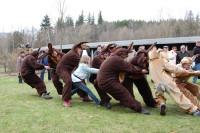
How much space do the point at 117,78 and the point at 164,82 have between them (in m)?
1.24

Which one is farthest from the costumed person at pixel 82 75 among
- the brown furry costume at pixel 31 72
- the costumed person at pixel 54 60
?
the brown furry costume at pixel 31 72

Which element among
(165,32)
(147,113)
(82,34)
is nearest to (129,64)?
(147,113)

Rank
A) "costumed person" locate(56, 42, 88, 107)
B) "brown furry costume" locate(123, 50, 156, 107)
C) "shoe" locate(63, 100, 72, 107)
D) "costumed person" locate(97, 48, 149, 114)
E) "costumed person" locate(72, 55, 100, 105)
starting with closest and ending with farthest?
"costumed person" locate(97, 48, 149, 114)
"brown furry costume" locate(123, 50, 156, 107)
"shoe" locate(63, 100, 72, 107)
"costumed person" locate(72, 55, 100, 105)
"costumed person" locate(56, 42, 88, 107)

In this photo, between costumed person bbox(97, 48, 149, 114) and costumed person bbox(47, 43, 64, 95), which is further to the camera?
costumed person bbox(47, 43, 64, 95)

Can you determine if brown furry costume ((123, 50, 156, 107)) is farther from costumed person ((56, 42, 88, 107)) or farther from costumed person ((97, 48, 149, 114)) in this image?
costumed person ((56, 42, 88, 107))

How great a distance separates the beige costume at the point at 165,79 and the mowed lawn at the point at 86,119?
33 cm

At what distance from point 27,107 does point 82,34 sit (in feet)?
226

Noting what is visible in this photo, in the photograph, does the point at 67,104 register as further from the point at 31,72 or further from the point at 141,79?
the point at 31,72

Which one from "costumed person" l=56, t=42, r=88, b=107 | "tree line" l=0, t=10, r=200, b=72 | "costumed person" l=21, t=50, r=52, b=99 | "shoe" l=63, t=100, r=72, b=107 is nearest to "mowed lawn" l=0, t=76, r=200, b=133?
"shoe" l=63, t=100, r=72, b=107

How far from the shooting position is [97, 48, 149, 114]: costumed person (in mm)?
10680

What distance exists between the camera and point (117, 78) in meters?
11.1

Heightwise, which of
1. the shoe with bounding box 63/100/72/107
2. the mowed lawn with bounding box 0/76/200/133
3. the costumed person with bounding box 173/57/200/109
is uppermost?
the costumed person with bounding box 173/57/200/109

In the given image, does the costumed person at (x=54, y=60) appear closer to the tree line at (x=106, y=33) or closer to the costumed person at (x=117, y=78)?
the costumed person at (x=117, y=78)

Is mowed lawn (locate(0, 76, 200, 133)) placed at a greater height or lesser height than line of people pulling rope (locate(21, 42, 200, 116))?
lesser
